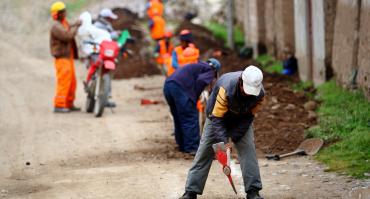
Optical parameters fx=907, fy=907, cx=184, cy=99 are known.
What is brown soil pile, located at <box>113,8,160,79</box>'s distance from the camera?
69.7ft

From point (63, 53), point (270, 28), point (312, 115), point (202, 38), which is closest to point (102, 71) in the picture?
point (63, 53)

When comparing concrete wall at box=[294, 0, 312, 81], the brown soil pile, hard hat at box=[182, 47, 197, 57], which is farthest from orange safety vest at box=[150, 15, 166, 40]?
hard hat at box=[182, 47, 197, 57]

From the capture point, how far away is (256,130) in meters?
13.1

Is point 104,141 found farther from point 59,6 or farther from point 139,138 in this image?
point 59,6

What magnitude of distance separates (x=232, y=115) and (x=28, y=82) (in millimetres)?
12096

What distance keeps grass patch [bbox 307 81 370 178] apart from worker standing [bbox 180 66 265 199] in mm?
1620

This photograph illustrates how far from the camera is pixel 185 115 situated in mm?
11852

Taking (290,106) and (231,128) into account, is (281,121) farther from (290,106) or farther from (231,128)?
(231,128)

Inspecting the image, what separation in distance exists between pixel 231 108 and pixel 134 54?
14324 mm

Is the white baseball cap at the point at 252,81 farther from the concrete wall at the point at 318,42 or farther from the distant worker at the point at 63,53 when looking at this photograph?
the distant worker at the point at 63,53

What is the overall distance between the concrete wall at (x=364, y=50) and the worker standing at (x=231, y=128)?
14.6 feet

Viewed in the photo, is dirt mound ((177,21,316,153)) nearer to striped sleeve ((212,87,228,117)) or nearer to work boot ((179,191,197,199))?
work boot ((179,191,197,199))

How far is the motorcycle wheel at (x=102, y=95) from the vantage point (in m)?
15.4

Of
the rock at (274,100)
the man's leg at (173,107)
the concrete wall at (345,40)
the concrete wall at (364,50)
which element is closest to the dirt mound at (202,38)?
the rock at (274,100)
